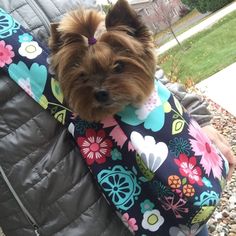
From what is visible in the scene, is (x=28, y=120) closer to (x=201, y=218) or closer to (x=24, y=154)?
(x=24, y=154)

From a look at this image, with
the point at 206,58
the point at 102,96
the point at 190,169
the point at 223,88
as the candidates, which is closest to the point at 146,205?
the point at 190,169

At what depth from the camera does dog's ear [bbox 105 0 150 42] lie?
2.02 meters

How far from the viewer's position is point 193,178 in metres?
2.07

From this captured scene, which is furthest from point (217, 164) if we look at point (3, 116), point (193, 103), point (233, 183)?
point (233, 183)

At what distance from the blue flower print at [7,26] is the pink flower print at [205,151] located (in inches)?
33.1

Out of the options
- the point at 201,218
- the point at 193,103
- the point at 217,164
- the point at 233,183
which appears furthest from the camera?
the point at 233,183

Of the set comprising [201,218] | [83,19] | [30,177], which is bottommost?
[201,218]

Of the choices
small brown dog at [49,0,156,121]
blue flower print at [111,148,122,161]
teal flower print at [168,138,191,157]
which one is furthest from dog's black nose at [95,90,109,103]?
teal flower print at [168,138,191,157]

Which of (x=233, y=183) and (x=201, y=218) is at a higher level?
(x=201, y=218)

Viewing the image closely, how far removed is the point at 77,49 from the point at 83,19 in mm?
120

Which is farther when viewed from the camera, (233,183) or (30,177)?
(233,183)

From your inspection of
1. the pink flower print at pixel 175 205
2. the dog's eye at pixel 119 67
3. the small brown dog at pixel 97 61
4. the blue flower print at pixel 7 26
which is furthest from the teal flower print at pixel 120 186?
the blue flower print at pixel 7 26

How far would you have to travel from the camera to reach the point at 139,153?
78.8 inches

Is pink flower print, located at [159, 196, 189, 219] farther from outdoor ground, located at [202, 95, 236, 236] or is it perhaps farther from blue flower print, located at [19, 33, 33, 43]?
outdoor ground, located at [202, 95, 236, 236]
